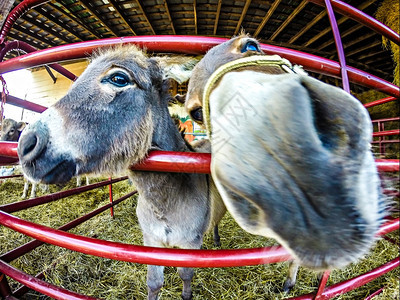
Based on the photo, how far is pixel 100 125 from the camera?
45.0 inches

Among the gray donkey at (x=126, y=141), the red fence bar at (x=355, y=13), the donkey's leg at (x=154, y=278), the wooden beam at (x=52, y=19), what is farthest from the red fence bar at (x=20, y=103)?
the wooden beam at (x=52, y=19)

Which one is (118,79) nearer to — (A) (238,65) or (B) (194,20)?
(A) (238,65)

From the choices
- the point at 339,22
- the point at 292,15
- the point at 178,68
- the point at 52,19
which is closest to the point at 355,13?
the point at 178,68

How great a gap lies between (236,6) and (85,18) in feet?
15.0

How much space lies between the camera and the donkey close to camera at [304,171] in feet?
1.56

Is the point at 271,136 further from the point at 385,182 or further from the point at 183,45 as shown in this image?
the point at 183,45

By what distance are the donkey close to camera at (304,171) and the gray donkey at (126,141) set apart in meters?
0.79

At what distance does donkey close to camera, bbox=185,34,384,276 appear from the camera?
47 cm

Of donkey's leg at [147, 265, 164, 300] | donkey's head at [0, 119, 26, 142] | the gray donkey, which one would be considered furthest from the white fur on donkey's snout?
donkey's head at [0, 119, 26, 142]

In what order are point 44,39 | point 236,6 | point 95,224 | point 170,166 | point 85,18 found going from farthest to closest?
point 44,39
point 85,18
point 236,6
point 95,224
point 170,166

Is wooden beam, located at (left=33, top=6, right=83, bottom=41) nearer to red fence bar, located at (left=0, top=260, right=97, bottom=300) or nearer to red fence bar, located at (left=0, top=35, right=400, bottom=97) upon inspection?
red fence bar, located at (left=0, top=35, right=400, bottom=97)

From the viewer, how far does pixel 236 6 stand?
17.8ft

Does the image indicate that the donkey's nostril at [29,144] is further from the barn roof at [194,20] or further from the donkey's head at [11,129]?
the donkey's head at [11,129]

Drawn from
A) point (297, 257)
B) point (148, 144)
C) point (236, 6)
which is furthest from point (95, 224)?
point (236, 6)
